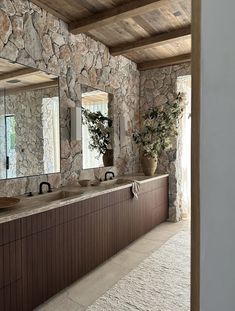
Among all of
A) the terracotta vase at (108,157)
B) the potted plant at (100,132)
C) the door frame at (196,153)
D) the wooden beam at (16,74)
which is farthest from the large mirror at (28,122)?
the door frame at (196,153)

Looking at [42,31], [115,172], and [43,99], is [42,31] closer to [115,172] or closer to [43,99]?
[43,99]

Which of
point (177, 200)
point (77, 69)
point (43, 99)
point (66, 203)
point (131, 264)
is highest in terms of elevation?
point (77, 69)

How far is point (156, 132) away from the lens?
4.54 metres

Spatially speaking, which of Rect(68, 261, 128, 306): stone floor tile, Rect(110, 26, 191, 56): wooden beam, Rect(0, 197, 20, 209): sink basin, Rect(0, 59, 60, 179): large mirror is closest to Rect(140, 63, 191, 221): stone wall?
Rect(110, 26, 191, 56): wooden beam

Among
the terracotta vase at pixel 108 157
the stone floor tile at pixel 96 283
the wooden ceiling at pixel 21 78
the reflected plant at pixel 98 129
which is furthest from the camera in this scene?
the terracotta vase at pixel 108 157

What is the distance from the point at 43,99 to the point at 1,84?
553mm

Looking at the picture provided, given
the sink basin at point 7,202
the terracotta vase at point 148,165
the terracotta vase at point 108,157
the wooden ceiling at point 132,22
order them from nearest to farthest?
the sink basin at point 7,202 → the wooden ceiling at point 132,22 → the terracotta vase at point 108,157 → the terracotta vase at point 148,165

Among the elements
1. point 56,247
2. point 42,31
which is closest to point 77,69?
point 42,31

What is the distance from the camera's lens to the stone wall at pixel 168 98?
4.78m

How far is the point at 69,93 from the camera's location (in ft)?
10.8

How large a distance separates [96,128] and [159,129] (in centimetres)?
122

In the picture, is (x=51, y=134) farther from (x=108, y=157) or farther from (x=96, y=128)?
(x=108, y=157)

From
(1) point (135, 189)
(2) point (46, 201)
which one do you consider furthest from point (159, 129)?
(2) point (46, 201)

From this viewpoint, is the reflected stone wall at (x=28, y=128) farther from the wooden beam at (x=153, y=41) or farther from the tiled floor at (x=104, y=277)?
the wooden beam at (x=153, y=41)
